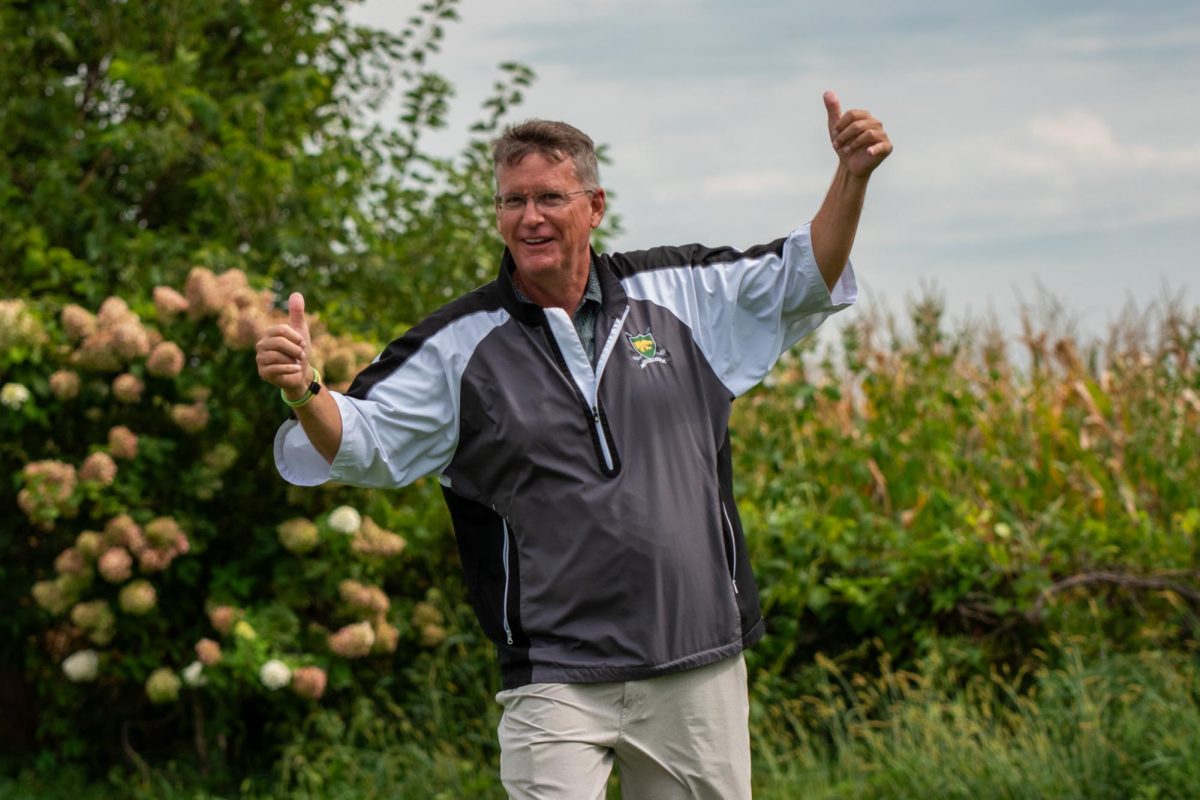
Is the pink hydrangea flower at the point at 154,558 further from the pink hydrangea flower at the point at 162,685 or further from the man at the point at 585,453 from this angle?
the man at the point at 585,453

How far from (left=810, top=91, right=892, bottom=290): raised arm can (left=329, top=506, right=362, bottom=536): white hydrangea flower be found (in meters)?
2.72

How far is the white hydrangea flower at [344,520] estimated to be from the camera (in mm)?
5875

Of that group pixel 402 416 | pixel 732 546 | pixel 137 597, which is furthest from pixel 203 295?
pixel 732 546

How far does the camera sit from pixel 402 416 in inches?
140

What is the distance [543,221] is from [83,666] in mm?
A: 3650

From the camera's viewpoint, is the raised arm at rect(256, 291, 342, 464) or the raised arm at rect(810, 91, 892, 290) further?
the raised arm at rect(810, 91, 892, 290)

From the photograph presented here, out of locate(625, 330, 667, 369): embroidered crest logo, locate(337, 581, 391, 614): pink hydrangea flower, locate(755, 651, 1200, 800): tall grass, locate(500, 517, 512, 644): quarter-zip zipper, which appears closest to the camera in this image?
locate(500, 517, 512, 644): quarter-zip zipper

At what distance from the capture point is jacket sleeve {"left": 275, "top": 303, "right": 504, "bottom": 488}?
352cm

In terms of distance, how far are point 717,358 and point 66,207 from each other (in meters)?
4.54

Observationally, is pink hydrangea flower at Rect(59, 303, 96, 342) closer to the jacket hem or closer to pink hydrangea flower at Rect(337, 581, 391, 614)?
pink hydrangea flower at Rect(337, 581, 391, 614)

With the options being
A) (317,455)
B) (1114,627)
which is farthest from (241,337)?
(1114,627)

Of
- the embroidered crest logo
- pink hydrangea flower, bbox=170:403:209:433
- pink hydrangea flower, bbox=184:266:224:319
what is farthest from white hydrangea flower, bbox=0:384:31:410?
the embroidered crest logo

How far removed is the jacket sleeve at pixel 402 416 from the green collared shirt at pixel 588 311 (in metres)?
0.18

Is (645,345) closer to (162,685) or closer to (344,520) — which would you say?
(344,520)
